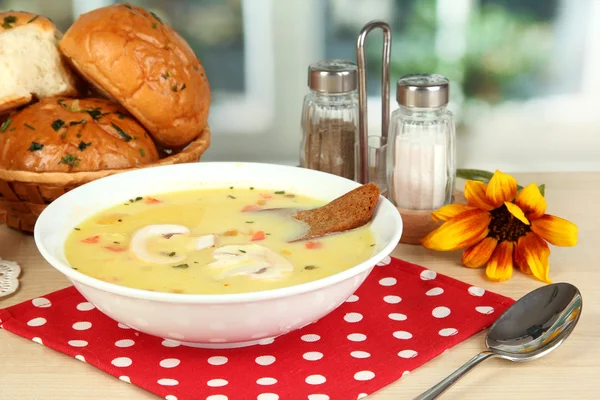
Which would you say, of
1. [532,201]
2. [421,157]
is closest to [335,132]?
[421,157]

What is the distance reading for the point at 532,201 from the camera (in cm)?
133

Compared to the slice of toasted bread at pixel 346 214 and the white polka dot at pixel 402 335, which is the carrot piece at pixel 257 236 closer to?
the slice of toasted bread at pixel 346 214

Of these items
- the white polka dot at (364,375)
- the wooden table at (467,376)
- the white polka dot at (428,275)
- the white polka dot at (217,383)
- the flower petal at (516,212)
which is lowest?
the wooden table at (467,376)

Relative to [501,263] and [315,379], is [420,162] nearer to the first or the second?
[501,263]

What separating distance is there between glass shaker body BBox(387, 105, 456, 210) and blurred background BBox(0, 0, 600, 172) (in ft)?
1.79

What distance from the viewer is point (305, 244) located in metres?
1.19

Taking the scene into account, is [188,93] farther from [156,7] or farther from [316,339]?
[316,339]

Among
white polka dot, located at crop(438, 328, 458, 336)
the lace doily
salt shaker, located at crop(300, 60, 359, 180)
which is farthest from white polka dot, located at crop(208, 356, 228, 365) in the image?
salt shaker, located at crop(300, 60, 359, 180)

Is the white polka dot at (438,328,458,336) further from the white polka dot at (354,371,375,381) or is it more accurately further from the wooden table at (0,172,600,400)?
the white polka dot at (354,371,375,381)

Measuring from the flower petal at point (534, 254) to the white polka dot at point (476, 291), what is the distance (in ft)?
0.37

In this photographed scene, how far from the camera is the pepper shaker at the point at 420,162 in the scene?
58.7 inches

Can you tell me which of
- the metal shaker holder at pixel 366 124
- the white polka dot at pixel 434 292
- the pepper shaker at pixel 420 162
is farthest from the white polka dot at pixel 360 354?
the metal shaker holder at pixel 366 124

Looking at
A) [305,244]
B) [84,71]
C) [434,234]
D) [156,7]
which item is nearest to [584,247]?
[434,234]

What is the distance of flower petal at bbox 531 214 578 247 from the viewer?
1.32 metres
